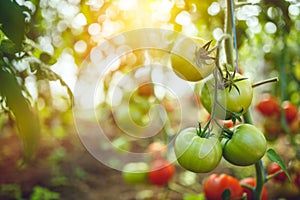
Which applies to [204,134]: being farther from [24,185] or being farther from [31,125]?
[24,185]

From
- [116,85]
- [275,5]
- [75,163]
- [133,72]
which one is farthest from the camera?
[75,163]

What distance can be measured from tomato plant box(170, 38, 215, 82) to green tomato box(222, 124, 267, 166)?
104 mm

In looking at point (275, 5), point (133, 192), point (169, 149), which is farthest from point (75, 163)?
point (275, 5)

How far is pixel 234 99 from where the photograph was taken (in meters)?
0.61

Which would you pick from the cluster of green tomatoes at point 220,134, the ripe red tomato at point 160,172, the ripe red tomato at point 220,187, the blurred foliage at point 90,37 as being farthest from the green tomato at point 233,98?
the ripe red tomato at point 160,172

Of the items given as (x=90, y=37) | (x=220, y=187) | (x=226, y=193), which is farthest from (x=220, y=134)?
(x=90, y=37)

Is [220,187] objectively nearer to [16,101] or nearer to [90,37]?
[16,101]

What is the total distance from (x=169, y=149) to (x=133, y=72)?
0.49 meters

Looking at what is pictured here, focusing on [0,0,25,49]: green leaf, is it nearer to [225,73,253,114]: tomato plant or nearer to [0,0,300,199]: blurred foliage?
[0,0,300,199]: blurred foliage

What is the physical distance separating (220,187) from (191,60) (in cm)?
66

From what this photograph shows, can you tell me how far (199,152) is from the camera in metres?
0.60

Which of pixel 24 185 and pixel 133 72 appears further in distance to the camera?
pixel 24 185

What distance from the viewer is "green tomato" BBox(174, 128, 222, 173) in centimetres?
60

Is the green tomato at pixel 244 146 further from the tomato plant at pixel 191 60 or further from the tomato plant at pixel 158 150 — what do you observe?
the tomato plant at pixel 158 150
